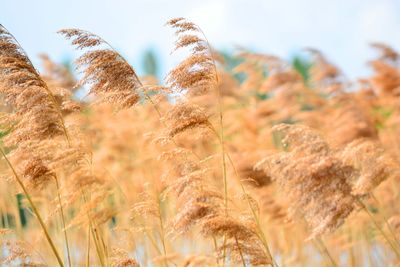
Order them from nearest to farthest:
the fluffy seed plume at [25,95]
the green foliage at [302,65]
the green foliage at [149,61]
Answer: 1. the fluffy seed plume at [25,95]
2. the green foliage at [302,65]
3. the green foliage at [149,61]

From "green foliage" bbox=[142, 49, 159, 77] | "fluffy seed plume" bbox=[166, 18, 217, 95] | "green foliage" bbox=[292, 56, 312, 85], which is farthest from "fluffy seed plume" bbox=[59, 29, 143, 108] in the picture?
"green foliage" bbox=[142, 49, 159, 77]

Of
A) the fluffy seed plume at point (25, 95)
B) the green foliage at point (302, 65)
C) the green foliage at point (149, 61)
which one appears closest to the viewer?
the fluffy seed plume at point (25, 95)

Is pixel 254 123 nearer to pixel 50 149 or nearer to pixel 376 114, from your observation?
pixel 376 114

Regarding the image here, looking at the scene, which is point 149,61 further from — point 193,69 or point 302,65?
point 193,69

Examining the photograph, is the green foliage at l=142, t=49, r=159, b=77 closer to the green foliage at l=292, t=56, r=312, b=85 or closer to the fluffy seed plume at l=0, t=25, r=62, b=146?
the green foliage at l=292, t=56, r=312, b=85

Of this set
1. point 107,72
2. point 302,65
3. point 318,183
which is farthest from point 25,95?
point 302,65

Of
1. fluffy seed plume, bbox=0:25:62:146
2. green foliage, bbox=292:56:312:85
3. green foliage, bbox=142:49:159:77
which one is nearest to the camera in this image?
fluffy seed plume, bbox=0:25:62:146

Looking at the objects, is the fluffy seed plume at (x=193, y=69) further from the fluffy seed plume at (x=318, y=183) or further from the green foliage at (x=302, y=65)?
the green foliage at (x=302, y=65)

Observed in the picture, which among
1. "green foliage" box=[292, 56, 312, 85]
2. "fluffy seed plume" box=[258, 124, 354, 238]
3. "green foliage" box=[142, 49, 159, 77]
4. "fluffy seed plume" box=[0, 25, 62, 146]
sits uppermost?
"green foliage" box=[142, 49, 159, 77]

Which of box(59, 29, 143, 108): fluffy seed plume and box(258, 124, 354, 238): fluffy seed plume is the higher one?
box(59, 29, 143, 108): fluffy seed plume

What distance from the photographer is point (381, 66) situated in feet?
33.8

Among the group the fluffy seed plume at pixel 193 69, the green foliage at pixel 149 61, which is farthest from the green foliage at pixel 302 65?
the fluffy seed plume at pixel 193 69

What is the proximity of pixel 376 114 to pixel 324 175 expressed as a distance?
21.6 feet

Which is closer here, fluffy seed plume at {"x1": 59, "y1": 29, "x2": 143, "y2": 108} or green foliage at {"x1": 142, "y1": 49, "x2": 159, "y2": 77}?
fluffy seed plume at {"x1": 59, "y1": 29, "x2": 143, "y2": 108}
